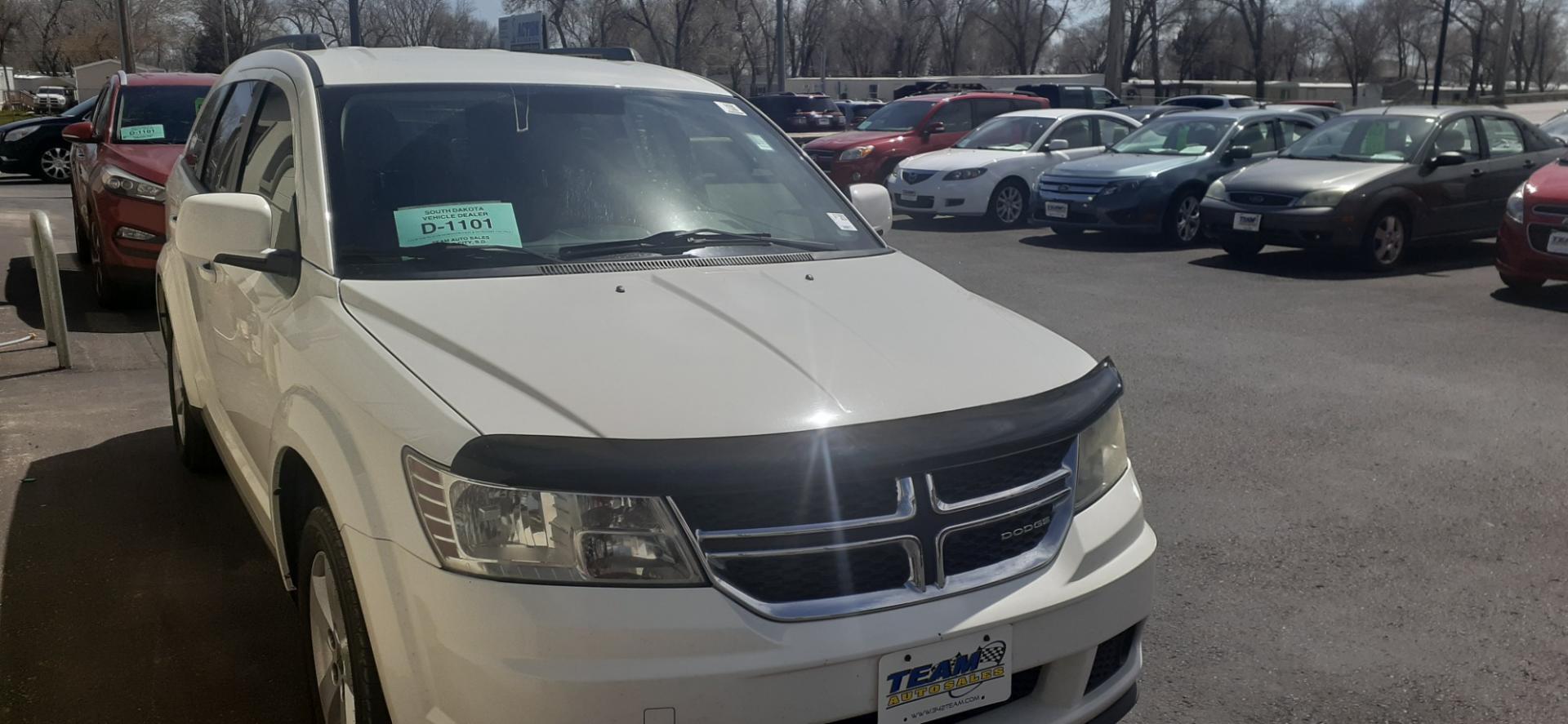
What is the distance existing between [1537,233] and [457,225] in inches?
361

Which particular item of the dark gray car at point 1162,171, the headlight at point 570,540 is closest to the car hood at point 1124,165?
the dark gray car at point 1162,171

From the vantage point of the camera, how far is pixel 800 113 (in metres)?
37.4

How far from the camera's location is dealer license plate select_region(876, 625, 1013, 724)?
2.32 metres

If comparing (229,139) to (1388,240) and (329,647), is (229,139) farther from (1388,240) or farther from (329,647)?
(1388,240)

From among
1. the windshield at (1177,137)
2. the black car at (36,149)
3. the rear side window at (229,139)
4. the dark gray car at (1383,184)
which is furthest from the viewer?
the black car at (36,149)

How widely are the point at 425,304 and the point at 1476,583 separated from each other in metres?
3.58

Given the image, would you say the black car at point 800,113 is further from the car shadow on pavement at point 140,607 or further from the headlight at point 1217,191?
the car shadow on pavement at point 140,607

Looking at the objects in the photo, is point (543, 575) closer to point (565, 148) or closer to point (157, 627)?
point (565, 148)

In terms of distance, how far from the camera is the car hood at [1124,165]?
13.9 m

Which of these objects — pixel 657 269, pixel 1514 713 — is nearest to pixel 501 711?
pixel 657 269

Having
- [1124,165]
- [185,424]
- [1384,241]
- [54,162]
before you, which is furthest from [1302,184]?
[54,162]

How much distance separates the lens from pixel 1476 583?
14.2ft

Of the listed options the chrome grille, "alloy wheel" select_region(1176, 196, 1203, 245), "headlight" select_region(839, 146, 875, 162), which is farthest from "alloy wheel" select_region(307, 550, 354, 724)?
"headlight" select_region(839, 146, 875, 162)

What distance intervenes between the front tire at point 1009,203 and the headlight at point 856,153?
2.58 metres
